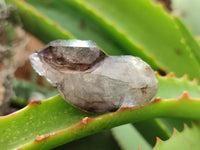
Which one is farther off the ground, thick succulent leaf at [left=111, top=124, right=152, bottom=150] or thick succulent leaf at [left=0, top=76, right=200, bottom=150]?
thick succulent leaf at [left=0, top=76, right=200, bottom=150]

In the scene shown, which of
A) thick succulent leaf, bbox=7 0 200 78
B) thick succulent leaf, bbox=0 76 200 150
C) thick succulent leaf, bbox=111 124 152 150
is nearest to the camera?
thick succulent leaf, bbox=0 76 200 150

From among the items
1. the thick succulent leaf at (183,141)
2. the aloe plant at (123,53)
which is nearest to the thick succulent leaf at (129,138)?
the aloe plant at (123,53)

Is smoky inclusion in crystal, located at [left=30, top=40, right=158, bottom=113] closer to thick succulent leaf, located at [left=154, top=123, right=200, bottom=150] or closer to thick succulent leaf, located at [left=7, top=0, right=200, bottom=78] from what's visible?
thick succulent leaf, located at [left=154, top=123, right=200, bottom=150]

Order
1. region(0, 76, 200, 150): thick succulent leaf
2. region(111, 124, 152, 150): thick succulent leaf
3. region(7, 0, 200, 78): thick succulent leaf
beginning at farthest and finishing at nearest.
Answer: region(7, 0, 200, 78): thick succulent leaf
region(111, 124, 152, 150): thick succulent leaf
region(0, 76, 200, 150): thick succulent leaf

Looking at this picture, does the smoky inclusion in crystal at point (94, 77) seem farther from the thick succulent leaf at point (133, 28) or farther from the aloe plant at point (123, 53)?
the thick succulent leaf at point (133, 28)

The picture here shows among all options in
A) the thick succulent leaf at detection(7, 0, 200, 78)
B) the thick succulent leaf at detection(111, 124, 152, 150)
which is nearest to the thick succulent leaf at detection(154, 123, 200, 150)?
the thick succulent leaf at detection(111, 124, 152, 150)

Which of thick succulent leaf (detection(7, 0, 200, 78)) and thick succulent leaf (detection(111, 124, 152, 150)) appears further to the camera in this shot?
thick succulent leaf (detection(7, 0, 200, 78))

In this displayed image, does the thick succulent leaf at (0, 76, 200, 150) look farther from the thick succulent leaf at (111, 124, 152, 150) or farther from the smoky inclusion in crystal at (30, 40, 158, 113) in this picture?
the thick succulent leaf at (111, 124, 152, 150)

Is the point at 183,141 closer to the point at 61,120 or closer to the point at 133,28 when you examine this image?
the point at 61,120

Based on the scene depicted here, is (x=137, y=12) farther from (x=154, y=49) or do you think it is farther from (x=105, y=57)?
(x=105, y=57)
